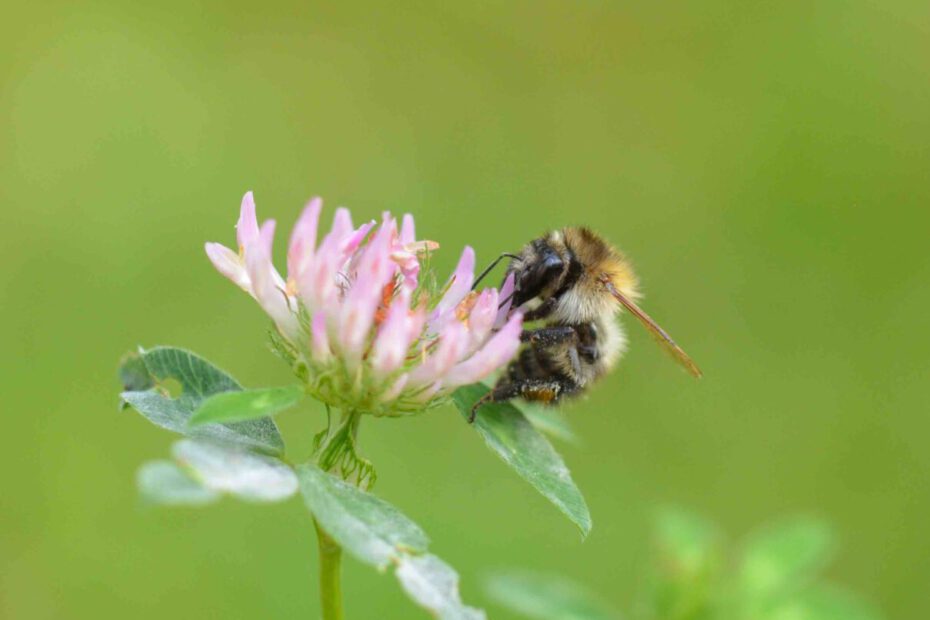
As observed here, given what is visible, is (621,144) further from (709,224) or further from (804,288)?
(804,288)

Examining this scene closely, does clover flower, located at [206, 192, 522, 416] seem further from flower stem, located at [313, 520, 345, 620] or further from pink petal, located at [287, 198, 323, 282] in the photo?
flower stem, located at [313, 520, 345, 620]

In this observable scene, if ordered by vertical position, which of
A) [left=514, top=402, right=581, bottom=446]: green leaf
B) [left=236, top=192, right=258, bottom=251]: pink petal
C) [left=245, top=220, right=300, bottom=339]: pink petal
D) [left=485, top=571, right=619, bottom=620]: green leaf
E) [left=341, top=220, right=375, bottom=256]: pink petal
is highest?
[left=514, top=402, right=581, bottom=446]: green leaf

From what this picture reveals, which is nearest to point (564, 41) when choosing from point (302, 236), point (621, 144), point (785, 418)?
point (621, 144)

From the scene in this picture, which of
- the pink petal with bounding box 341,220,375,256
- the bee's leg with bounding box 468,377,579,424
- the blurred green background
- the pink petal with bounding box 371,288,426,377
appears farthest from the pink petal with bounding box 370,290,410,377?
the blurred green background

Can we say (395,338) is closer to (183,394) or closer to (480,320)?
(480,320)

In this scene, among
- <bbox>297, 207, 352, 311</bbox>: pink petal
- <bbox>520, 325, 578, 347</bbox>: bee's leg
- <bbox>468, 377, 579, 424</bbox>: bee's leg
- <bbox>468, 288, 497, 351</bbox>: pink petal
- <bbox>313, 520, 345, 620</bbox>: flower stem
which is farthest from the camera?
<bbox>520, 325, 578, 347</bbox>: bee's leg

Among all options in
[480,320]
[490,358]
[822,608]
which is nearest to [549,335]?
[480,320]

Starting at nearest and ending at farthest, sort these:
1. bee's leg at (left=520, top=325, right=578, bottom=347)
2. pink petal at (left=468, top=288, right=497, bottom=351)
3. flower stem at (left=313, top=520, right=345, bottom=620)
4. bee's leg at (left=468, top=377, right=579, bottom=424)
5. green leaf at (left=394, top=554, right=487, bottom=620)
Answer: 1. green leaf at (left=394, top=554, right=487, bottom=620)
2. flower stem at (left=313, top=520, right=345, bottom=620)
3. pink petal at (left=468, top=288, right=497, bottom=351)
4. bee's leg at (left=468, top=377, right=579, bottom=424)
5. bee's leg at (left=520, top=325, right=578, bottom=347)

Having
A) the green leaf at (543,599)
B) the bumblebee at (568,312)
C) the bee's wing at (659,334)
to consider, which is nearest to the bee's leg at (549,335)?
the bumblebee at (568,312)
